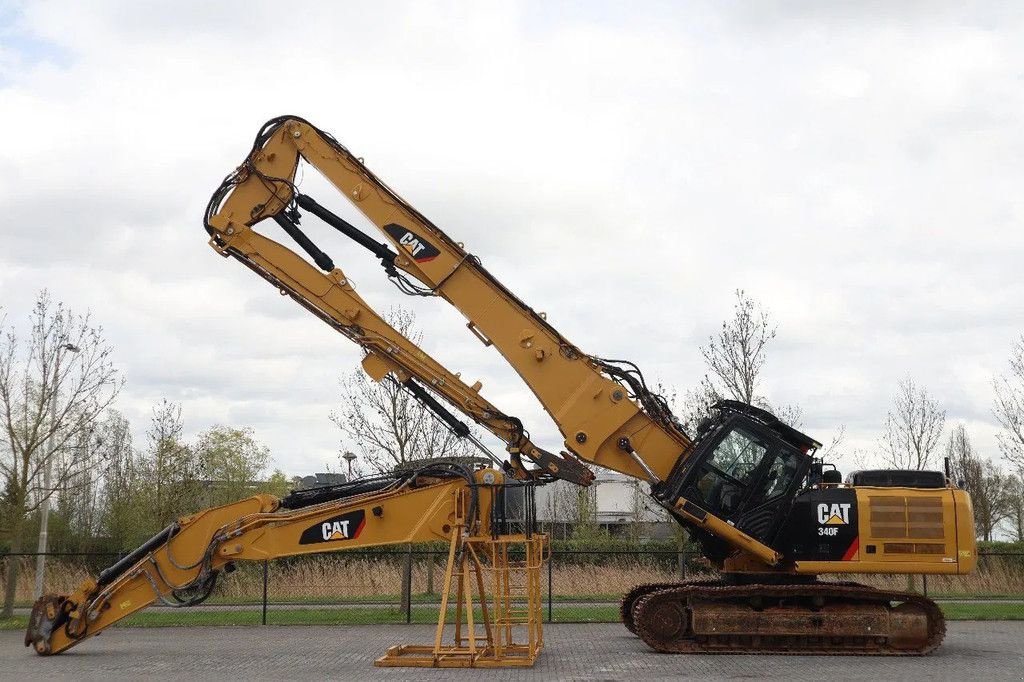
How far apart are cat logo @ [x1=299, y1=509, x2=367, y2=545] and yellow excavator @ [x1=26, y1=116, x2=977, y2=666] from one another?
3 cm

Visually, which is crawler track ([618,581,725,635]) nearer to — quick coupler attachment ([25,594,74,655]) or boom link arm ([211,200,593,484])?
boom link arm ([211,200,593,484])

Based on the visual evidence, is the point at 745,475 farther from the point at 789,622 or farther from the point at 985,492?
the point at 985,492

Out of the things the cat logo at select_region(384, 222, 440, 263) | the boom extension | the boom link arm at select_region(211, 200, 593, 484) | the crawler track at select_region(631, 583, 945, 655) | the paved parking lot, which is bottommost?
the paved parking lot

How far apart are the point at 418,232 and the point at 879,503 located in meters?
8.17

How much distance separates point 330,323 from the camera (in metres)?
16.7

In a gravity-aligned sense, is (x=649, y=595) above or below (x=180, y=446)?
below

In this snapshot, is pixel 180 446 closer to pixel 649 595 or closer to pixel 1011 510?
pixel 649 595

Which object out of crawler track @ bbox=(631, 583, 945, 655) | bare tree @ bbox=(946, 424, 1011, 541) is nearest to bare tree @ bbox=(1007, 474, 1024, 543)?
bare tree @ bbox=(946, 424, 1011, 541)

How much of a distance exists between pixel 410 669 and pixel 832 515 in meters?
6.78

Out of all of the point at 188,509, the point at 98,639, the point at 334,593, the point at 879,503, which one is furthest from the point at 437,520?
the point at 188,509

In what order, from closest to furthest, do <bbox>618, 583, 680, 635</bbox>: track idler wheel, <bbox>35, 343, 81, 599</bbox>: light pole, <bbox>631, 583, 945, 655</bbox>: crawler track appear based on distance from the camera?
<bbox>631, 583, 945, 655</bbox>: crawler track → <bbox>618, 583, 680, 635</bbox>: track idler wheel → <bbox>35, 343, 81, 599</bbox>: light pole

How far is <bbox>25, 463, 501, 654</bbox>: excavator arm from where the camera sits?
1609cm

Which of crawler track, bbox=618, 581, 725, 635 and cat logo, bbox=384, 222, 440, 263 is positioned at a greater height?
cat logo, bbox=384, 222, 440, 263

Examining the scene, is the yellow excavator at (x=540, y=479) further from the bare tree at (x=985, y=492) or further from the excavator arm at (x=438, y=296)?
the bare tree at (x=985, y=492)
